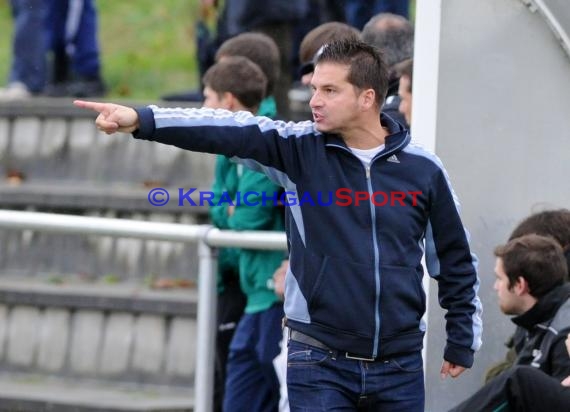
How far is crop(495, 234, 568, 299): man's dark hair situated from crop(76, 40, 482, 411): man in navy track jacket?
1.36ft

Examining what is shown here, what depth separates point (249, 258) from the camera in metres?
6.61

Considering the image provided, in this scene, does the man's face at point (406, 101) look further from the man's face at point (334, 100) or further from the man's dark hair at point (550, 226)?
the man's face at point (334, 100)

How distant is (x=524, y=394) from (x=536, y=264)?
0.67m

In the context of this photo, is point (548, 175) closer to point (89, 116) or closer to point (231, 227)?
point (231, 227)

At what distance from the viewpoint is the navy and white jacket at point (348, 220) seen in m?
4.85

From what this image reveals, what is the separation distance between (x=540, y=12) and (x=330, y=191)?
158 centimetres

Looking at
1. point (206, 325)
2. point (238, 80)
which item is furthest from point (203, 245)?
point (238, 80)

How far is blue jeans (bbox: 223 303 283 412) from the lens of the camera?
6.55 m

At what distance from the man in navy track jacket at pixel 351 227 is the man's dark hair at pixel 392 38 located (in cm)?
171

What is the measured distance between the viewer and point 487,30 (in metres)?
5.84

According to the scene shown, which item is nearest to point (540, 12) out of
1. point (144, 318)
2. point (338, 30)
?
point (338, 30)

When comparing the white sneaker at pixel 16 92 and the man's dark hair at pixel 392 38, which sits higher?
the man's dark hair at pixel 392 38

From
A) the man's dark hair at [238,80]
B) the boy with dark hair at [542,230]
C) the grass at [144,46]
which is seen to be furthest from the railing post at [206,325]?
the grass at [144,46]

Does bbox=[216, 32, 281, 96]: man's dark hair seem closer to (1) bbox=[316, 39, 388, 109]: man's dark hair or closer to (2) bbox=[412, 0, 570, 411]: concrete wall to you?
(2) bbox=[412, 0, 570, 411]: concrete wall
